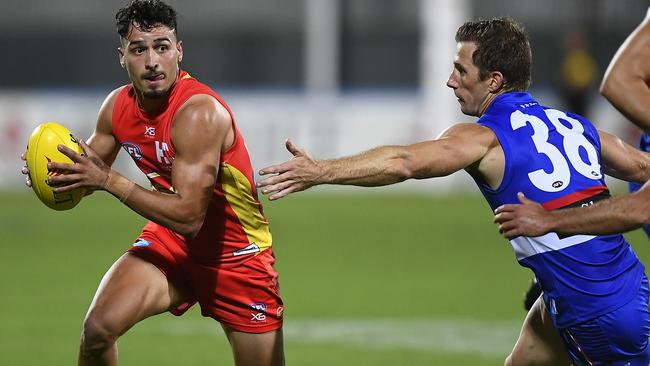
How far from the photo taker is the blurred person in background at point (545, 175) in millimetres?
4957

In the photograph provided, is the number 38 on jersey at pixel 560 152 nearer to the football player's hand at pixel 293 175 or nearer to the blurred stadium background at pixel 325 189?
the football player's hand at pixel 293 175

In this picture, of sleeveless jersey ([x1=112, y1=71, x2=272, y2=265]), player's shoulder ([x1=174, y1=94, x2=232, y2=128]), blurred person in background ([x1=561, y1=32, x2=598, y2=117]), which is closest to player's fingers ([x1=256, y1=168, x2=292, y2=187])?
player's shoulder ([x1=174, y1=94, x2=232, y2=128])

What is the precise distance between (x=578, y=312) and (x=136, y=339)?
4.80m

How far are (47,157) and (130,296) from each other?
823 mm

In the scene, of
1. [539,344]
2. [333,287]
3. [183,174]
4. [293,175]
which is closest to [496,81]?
[293,175]

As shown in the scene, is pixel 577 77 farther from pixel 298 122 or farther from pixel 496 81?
pixel 496 81

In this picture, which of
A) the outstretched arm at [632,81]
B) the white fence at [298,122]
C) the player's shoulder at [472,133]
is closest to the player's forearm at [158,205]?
the player's shoulder at [472,133]

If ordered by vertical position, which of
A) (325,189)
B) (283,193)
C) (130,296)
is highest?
(283,193)

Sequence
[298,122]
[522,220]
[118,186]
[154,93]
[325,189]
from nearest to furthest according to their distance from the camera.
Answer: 1. [522,220]
2. [118,186]
3. [154,93]
4. [298,122]
5. [325,189]

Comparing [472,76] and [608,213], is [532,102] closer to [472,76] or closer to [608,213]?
[472,76]

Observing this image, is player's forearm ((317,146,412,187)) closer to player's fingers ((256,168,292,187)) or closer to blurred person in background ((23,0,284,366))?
player's fingers ((256,168,292,187))

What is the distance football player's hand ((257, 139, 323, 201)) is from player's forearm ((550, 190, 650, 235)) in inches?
38.3

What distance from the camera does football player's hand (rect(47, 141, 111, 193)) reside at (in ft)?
17.4

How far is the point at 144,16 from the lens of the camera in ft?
19.4
